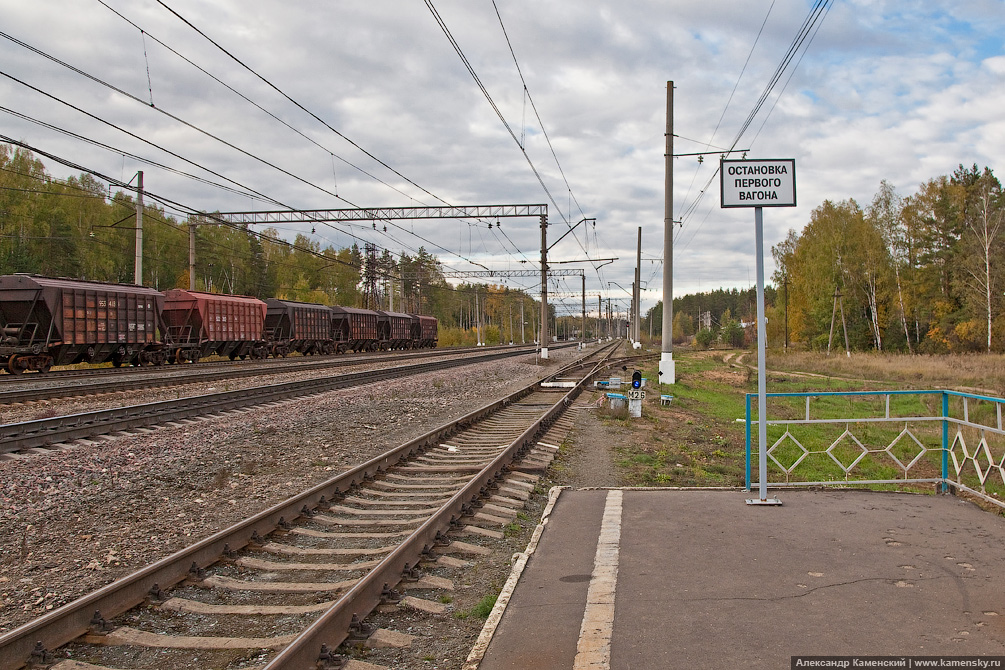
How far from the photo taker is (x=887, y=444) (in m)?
15.9

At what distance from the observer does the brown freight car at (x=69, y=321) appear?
67.2 feet

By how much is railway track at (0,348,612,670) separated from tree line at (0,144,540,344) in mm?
23807

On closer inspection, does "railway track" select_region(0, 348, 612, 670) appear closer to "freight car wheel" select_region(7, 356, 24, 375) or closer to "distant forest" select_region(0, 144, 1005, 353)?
"freight car wheel" select_region(7, 356, 24, 375)

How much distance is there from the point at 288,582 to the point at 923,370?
131 feet

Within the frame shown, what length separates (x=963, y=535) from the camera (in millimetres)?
5441

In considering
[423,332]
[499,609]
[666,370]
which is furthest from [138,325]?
[423,332]

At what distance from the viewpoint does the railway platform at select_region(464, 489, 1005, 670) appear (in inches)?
141

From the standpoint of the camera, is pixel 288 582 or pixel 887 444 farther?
pixel 887 444

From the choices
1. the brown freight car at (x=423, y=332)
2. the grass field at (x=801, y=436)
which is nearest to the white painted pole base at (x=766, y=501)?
the grass field at (x=801, y=436)

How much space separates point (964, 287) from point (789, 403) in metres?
→ 29.1

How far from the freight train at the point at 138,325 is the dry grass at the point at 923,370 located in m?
29.9

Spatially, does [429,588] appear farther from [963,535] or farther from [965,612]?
[963,535]

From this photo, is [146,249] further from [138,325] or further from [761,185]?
[761,185]

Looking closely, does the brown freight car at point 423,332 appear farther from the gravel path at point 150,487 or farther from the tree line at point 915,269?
the gravel path at point 150,487
